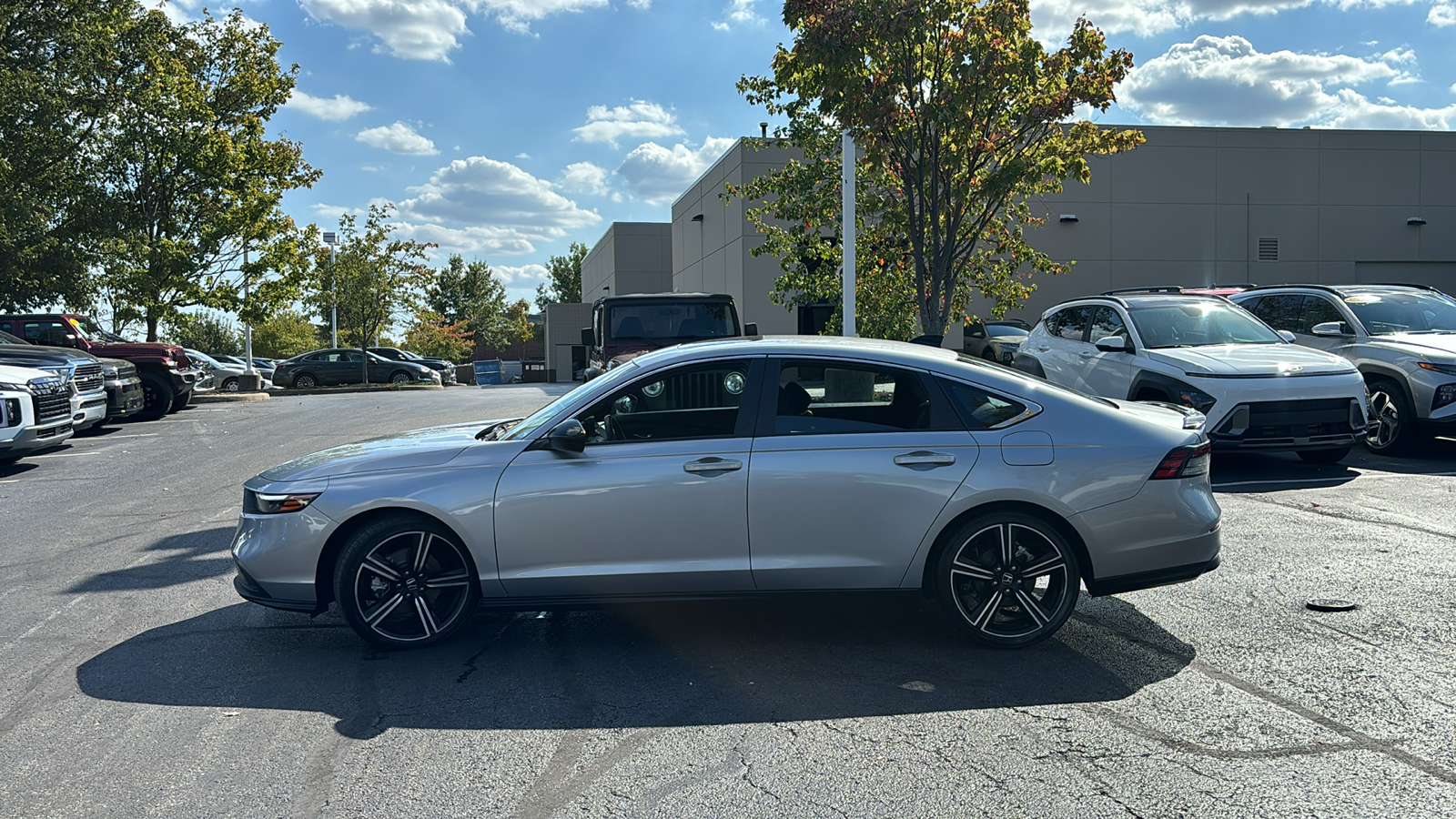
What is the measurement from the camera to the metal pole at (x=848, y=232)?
15727 millimetres

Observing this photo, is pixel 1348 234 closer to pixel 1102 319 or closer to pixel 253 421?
pixel 1102 319

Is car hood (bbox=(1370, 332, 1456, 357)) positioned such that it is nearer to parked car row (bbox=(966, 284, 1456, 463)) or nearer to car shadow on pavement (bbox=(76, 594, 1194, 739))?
parked car row (bbox=(966, 284, 1456, 463))

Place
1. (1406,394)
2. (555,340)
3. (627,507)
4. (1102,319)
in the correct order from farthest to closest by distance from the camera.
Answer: (555,340) < (1102,319) < (1406,394) < (627,507)

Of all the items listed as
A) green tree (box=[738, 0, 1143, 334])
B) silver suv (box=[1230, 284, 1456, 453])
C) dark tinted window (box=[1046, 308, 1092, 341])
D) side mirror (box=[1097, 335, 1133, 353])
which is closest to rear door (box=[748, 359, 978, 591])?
side mirror (box=[1097, 335, 1133, 353])

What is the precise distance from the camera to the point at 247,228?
28.8 metres

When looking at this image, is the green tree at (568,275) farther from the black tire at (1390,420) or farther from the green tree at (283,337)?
the black tire at (1390,420)

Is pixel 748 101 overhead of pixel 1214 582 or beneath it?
overhead

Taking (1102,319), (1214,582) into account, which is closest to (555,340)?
(1102,319)

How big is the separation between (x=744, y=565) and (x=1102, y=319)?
308 inches

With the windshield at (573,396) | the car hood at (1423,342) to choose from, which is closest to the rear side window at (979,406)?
the windshield at (573,396)

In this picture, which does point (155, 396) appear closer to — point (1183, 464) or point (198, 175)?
point (198, 175)

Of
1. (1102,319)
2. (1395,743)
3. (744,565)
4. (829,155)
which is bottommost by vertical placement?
(1395,743)

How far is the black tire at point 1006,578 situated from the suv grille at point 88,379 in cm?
1327

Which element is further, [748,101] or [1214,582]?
[748,101]
